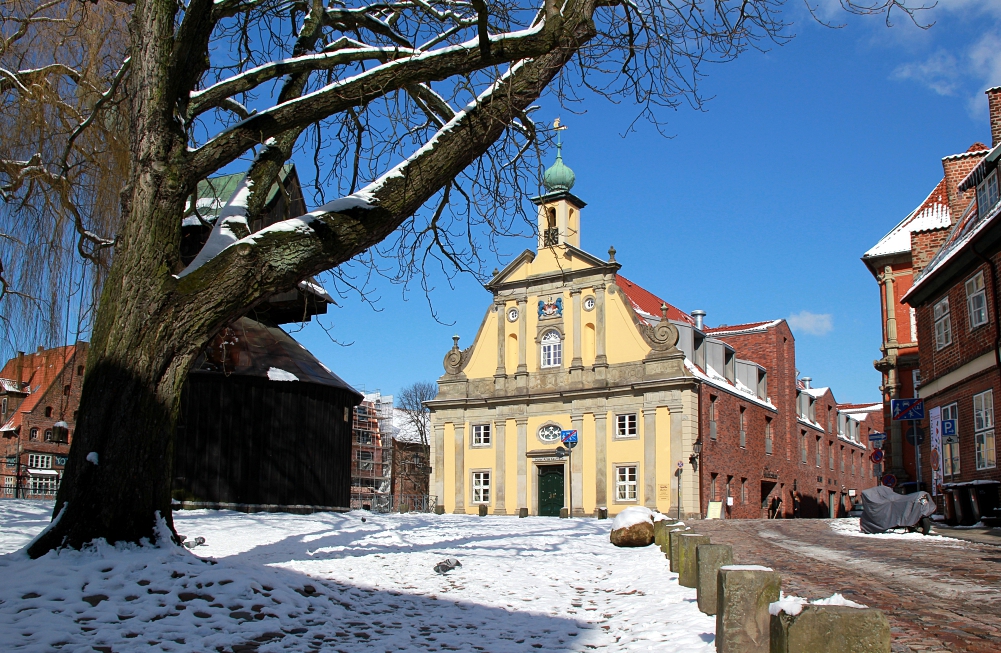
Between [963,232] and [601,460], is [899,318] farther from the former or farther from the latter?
[601,460]

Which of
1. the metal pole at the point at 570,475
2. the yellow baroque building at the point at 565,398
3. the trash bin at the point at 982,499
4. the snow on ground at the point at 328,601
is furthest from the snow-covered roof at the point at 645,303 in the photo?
the snow on ground at the point at 328,601

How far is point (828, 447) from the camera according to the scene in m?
55.1

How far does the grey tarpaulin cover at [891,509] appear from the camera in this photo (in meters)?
16.3

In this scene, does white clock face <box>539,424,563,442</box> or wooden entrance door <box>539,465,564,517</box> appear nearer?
wooden entrance door <box>539,465,564,517</box>

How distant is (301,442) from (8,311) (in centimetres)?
972

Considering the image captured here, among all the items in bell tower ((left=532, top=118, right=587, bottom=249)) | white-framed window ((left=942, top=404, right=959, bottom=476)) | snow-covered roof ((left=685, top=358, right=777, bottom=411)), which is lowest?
white-framed window ((left=942, top=404, right=959, bottom=476))

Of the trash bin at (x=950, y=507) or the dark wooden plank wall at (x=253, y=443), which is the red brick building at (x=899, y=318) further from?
the dark wooden plank wall at (x=253, y=443)

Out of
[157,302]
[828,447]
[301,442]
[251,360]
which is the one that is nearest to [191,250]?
[251,360]

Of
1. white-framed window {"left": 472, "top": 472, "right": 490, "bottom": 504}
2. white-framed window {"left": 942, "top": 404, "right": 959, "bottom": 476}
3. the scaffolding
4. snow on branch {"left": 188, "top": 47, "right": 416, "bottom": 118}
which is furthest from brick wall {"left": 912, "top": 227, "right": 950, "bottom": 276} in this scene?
the scaffolding

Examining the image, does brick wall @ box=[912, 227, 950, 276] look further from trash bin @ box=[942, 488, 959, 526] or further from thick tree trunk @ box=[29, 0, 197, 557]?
thick tree trunk @ box=[29, 0, 197, 557]

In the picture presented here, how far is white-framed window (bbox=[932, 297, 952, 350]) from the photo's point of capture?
68.7ft

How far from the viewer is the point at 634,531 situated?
50.4 ft

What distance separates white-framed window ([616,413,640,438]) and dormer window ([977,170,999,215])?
57.9ft

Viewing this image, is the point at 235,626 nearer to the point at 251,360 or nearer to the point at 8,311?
the point at 8,311
